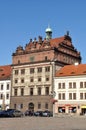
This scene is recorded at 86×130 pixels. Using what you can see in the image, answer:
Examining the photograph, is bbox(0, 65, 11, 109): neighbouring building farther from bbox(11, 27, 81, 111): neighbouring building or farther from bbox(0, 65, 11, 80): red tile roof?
bbox(11, 27, 81, 111): neighbouring building

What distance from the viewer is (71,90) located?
8950 cm

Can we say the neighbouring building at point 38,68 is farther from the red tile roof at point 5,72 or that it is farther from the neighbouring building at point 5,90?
the red tile roof at point 5,72

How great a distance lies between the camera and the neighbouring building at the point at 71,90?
87812 millimetres

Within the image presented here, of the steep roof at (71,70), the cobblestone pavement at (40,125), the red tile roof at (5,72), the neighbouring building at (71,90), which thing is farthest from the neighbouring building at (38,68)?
the cobblestone pavement at (40,125)

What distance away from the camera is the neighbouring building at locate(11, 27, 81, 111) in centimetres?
9362

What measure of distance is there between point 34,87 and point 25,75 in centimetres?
A: 494

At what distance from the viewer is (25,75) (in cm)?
9862

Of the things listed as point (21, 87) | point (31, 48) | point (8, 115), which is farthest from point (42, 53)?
point (8, 115)

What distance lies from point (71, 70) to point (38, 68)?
9924 millimetres

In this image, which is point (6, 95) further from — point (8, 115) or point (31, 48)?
point (8, 115)

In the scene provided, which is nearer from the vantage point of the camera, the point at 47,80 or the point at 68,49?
the point at 47,80

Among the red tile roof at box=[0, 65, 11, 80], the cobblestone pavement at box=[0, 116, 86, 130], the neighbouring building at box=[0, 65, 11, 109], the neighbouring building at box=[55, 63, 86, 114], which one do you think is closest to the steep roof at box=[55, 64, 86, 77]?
the neighbouring building at box=[55, 63, 86, 114]

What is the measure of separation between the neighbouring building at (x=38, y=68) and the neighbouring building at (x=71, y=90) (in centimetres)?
213

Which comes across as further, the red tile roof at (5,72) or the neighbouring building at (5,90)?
the red tile roof at (5,72)
